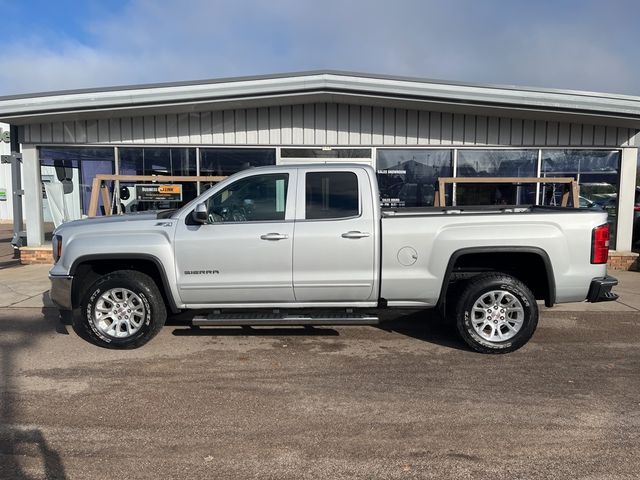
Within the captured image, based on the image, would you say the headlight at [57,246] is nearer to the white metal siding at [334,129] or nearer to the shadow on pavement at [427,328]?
the shadow on pavement at [427,328]

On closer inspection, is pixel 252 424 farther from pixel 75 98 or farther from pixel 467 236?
pixel 75 98

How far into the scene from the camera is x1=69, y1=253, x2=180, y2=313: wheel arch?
4.88 metres

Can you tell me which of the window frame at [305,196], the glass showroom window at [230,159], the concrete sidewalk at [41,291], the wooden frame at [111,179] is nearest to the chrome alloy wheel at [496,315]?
the window frame at [305,196]

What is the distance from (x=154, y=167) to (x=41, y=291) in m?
3.43

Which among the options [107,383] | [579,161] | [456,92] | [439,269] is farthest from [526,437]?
[579,161]

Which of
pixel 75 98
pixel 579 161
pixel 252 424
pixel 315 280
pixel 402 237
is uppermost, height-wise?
pixel 75 98

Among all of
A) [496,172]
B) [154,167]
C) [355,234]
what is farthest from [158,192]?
[496,172]

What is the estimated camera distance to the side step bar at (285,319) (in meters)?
4.82

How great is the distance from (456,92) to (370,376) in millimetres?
6055

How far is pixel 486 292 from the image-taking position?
191 inches

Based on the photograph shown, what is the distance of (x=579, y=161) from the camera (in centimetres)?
1003

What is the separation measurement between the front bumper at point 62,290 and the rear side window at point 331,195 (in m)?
2.51

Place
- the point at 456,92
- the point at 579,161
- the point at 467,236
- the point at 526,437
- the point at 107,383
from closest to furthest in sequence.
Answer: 1. the point at 526,437
2. the point at 107,383
3. the point at 467,236
4. the point at 456,92
5. the point at 579,161

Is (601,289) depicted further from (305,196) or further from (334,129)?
(334,129)
